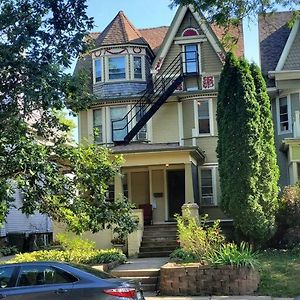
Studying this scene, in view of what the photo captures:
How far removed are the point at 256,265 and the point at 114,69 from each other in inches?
648

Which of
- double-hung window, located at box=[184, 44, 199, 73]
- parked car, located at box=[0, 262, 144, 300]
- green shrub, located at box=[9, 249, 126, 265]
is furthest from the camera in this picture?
double-hung window, located at box=[184, 44, 199, 73]

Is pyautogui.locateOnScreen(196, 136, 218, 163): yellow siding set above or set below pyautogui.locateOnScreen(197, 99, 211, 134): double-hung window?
below

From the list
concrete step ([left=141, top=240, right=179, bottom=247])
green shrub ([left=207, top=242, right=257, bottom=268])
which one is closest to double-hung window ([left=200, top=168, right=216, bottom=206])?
concrete step ([left=141, top=240, right=179, bottom=247])

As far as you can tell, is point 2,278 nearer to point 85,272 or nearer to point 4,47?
point 85,272

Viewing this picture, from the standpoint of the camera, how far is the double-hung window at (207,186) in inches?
1045

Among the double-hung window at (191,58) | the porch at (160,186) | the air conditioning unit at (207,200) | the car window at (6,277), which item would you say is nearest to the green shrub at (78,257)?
the car window at (6,277)

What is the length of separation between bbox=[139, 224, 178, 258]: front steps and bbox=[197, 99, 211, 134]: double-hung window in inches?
244

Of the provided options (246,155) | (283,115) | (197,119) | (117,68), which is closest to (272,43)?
(283,115)

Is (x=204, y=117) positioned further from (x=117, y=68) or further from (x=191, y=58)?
(x=117, y=68)

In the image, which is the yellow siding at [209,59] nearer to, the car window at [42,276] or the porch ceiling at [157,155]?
the porch ceiling at [157,155]

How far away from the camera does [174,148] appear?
74.5 ft

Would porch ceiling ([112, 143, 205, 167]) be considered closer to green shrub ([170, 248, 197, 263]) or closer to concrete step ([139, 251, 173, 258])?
concrete step ([139, 251, 173, 258])

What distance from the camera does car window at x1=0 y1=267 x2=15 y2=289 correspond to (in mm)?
9281

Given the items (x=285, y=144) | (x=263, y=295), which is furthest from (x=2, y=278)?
(x=285, y=144)
